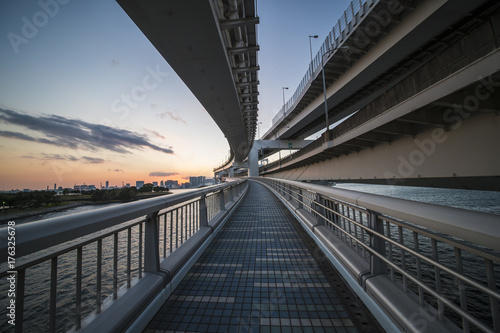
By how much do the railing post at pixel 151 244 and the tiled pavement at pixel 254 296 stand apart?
1.52ft

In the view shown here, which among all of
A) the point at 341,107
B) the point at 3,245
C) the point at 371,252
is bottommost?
the point at 371,252

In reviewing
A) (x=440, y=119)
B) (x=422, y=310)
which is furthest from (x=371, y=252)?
(x=440, y=119)

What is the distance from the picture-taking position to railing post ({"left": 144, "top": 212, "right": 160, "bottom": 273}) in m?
2.28

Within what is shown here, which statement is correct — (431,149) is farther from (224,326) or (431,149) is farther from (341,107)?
(341,107)

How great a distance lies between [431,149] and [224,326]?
8704 millimetres

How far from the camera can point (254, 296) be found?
2.46 metres

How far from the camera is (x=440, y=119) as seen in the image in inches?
265

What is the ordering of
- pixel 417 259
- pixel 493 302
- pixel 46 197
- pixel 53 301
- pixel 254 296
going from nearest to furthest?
pixel 493 302
pixel 53 301
pixel 417 259
pixel 254 296
pixel 46 197

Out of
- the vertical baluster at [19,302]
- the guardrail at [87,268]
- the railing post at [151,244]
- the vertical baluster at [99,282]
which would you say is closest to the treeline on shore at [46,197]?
the guardrail at [87,268]

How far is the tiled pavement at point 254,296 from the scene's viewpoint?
2004mm

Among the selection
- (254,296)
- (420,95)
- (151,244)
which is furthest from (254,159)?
(151,244)

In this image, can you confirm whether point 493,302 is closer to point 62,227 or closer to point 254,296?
point 254,296

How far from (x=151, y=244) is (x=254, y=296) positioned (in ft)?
4.54

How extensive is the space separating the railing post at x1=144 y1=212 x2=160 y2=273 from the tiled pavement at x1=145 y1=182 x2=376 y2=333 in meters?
0.46
